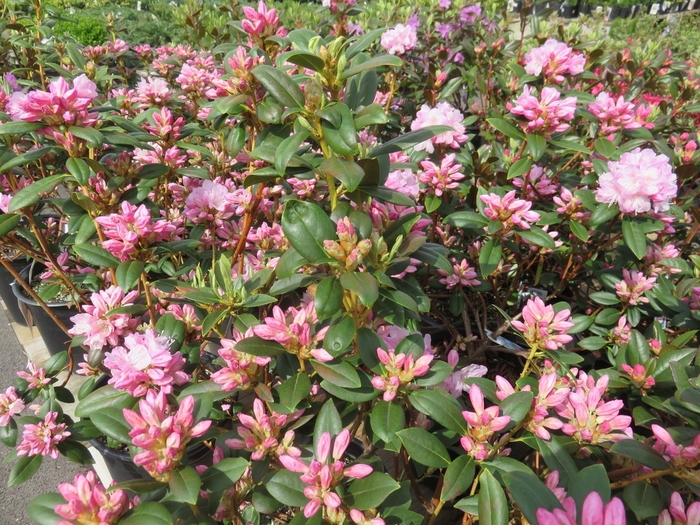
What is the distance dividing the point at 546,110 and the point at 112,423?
139 centimetres

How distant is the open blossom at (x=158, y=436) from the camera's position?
742 mm

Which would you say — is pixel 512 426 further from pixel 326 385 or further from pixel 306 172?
pixel 306 172

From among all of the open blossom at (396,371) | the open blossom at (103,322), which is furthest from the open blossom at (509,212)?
the open blossom at (103,322)

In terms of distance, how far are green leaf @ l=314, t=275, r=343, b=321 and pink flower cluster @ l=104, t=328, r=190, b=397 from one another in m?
0.34

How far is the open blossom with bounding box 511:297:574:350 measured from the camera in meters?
1.03

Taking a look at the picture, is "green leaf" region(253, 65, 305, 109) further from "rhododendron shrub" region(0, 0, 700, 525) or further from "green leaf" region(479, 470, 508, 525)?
"green leaf" region(479, 470, 508, 525)

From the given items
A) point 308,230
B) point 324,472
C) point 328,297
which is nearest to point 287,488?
point 324,472

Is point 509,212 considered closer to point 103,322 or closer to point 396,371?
point 396,371

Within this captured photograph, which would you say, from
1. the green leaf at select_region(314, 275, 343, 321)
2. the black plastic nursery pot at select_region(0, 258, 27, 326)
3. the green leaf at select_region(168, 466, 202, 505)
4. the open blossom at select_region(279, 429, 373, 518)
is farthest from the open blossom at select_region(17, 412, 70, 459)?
the black plastic nursery pot at select_region(0, 258, 27, 326)

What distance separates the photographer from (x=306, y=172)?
95 centimetres

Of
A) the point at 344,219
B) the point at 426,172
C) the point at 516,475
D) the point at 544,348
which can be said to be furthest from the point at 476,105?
the point at 516,475

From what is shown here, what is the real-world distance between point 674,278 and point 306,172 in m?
1.54

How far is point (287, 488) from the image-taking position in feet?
2.65

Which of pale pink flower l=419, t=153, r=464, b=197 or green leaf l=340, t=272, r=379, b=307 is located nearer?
green leaf l=340, t=272, r=379, b=307
